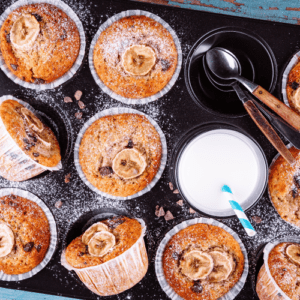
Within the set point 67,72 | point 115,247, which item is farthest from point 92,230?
point 67,72

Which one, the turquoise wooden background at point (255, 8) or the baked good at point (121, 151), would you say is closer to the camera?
the baked good at point (121, 151)

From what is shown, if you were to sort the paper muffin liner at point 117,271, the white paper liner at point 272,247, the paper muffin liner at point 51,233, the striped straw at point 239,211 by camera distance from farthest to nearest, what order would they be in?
the paper muffin liner at point 51,233 → the white paper liner at point 272,247 → the paper muffin liner at point 117,271 → the striped straw at point 239,211

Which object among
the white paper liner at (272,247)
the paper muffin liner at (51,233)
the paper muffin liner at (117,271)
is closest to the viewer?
the paper muffin liner at (117,271)

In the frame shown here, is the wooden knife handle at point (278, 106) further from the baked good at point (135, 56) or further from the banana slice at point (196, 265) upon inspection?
the banana slice at point (196, 265)

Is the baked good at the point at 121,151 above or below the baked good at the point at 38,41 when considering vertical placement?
below

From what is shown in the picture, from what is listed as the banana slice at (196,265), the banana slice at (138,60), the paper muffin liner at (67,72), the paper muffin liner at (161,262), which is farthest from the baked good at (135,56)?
the banana slice at (196,265)

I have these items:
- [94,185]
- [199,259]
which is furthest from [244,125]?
[94,185]

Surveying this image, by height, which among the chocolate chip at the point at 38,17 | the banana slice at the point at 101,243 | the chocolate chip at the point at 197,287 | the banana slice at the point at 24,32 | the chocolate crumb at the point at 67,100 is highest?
the chocolate chip at the point at 38,17
